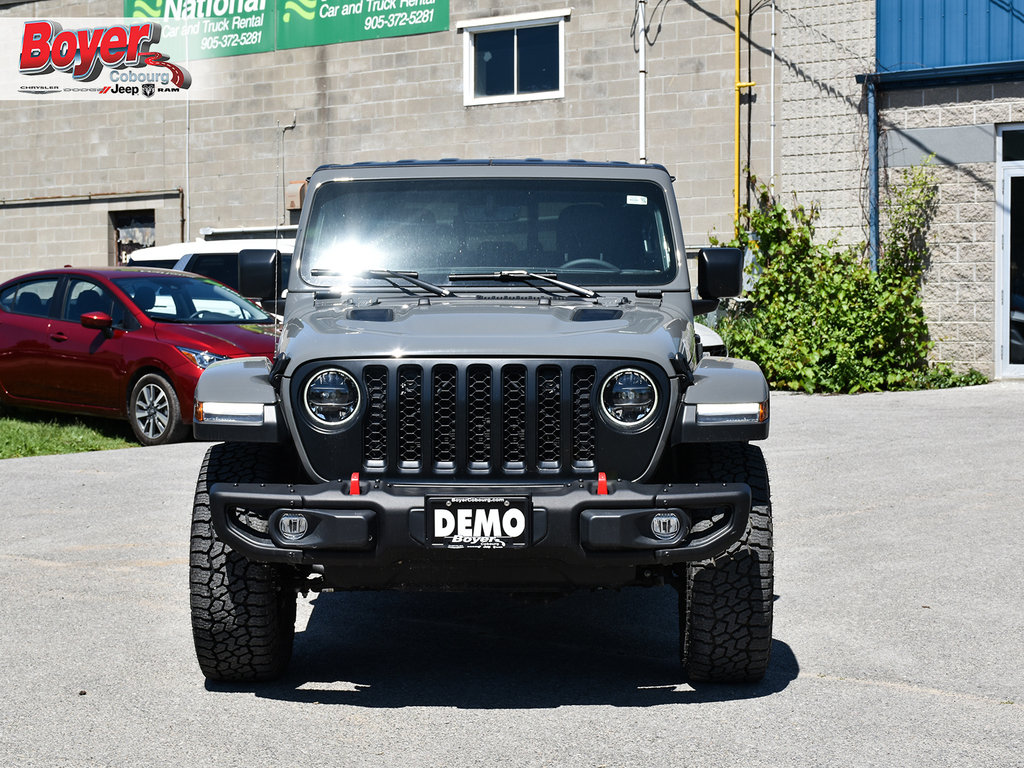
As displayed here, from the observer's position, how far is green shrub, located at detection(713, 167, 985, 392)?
1605cm

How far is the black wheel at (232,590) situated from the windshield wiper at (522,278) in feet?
3.96

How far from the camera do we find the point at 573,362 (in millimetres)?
4516

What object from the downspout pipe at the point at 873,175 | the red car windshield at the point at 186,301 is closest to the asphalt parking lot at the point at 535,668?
the red car windshield at the point at 186,301

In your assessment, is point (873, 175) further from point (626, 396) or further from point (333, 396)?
point (333, 396)

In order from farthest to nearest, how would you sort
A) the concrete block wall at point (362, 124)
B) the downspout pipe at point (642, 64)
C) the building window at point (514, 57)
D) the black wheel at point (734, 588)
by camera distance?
the building window at point (514, 57)
the downspout pipe at point (642, 64)
the concrete block wall at point (362, 124)
the black wheel at point (734, 588)

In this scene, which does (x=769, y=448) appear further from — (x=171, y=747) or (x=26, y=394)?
(x=171, y=747)

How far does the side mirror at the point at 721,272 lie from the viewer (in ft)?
19.6

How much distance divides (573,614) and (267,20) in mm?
17589

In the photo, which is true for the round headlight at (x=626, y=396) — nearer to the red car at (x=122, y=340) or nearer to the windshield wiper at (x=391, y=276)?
the windshield wiper at (x=391, y=276)

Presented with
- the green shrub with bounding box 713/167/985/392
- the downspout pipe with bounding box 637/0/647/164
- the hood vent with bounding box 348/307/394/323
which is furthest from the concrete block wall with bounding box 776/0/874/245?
the hood vent with bounding box 348/307/394/323

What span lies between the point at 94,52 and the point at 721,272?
20.0 m

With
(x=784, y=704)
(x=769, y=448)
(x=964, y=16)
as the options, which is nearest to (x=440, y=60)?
(x=964, y=16)

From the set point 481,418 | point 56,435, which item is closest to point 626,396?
point 481,418

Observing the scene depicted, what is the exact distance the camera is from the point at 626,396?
4555 mm
